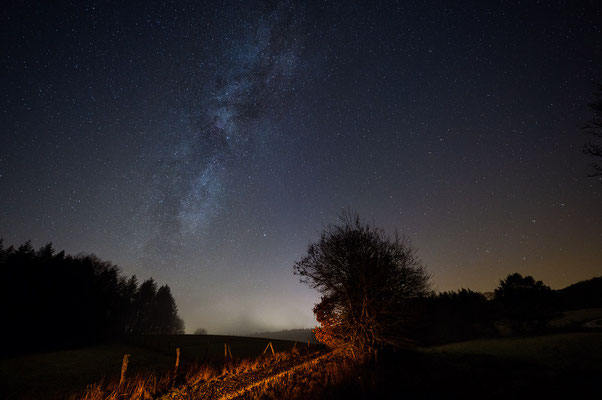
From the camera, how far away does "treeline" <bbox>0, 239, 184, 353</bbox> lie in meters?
28.5

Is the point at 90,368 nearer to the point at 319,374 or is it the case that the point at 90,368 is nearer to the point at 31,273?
the point at 319,374

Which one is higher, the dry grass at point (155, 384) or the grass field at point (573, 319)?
the dry grass at point (155, 384)

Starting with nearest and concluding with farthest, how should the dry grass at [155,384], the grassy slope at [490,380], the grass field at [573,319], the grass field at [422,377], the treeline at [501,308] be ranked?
the grassy slope at [490,380]
the grass field at [422,377]
the dry grass at [155,384]
the treeline at [501,308]
the grass field at [573,319]

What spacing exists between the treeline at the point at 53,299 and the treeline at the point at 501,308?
4565 centimetres

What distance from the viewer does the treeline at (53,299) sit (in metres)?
28.5

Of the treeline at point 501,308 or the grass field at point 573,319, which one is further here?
the grass field at point 573,319

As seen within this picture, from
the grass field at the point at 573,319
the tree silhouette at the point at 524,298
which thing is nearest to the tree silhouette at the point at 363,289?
the tree silhouette at the point at 524,298

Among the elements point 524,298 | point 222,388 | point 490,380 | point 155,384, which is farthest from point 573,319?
point 155,384

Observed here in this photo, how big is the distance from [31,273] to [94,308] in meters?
11.9

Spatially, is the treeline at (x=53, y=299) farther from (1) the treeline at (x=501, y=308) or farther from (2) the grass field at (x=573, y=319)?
(2) the grass field at (x=573, y=319)

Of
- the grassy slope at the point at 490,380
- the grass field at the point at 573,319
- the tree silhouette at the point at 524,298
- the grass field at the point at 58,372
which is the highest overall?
the tree silhouette at the point at 524,298

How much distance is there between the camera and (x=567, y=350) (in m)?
14.7

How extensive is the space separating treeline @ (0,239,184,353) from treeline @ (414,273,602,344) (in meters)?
45.7

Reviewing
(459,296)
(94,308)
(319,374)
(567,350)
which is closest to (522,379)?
(319,374)
